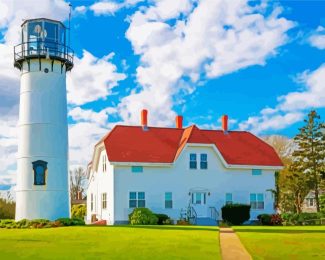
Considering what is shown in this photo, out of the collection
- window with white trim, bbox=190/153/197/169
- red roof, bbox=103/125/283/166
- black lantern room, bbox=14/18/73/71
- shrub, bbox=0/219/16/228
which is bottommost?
shrub, bbox=0/219/16/228

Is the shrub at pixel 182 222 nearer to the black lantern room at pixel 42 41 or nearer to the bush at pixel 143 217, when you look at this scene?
the bush at pixel 143 217

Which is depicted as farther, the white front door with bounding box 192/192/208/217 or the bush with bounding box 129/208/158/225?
the white front door with bounding box 192/192/208/217

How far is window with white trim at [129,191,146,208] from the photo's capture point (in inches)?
1455

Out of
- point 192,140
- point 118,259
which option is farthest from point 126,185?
point 118,259

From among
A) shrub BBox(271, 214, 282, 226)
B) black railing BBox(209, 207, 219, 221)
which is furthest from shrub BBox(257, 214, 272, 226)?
black railing BBox(209, 207, 219, 221)

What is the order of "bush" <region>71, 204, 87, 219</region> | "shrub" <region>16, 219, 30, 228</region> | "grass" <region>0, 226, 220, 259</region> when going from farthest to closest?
"bush" <region>71, 204, 87, 219</region>
"shrub" <region>16, 219, 30, 228</region>
"grass" <region>0, 226, 220, 259</region>

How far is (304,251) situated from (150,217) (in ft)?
59.4

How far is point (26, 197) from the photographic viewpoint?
110 feet

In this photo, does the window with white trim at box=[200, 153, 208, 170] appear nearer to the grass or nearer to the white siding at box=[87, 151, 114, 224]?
the white siding at box=[87, 151, 114, 224]

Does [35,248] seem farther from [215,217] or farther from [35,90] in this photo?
[215,217]

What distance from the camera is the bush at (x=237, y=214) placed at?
3694cm

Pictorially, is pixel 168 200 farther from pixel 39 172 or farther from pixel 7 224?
pixel 7 224

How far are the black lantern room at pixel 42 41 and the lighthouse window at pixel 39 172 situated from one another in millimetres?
6402

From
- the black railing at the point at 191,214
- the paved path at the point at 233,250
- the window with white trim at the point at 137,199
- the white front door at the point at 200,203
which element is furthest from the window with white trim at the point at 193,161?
the paved path at the point at 233,250
